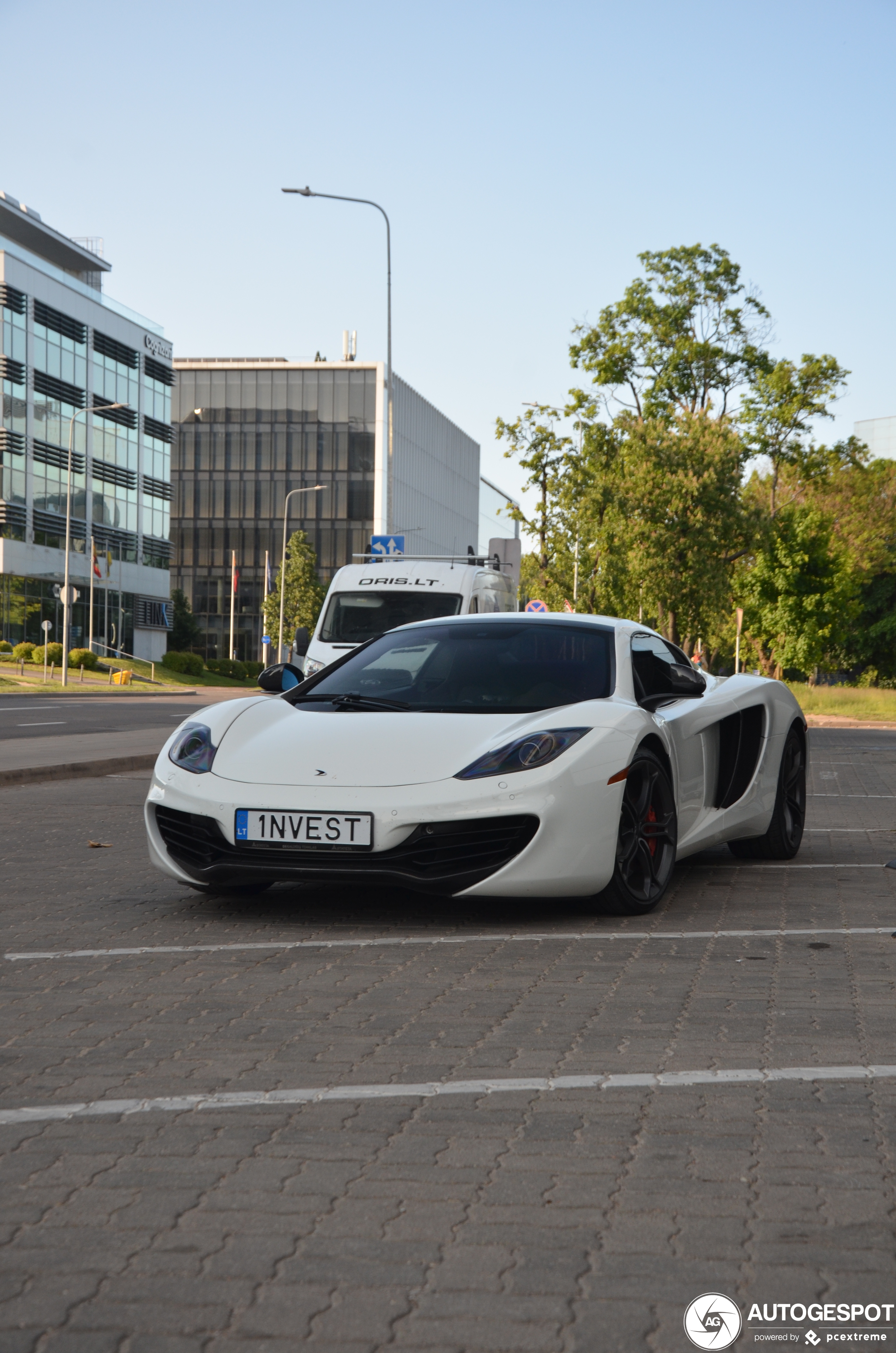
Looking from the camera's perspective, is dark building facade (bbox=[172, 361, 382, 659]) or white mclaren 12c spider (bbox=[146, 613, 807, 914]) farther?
dark building facade (bbox=[172, 361, 382, 659])

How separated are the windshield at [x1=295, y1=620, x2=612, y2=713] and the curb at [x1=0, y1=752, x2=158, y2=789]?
6.24 metres

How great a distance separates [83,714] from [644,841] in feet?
78.4

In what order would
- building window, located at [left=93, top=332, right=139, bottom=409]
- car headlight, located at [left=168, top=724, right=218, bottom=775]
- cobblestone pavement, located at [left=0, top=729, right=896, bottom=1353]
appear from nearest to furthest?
cobblestone pavement, located at [left=0, top=729, right=896, bottom=1353], car headlight, located at [left=168, top=724, right=218, bottom=775], building window, located at [left=93, top=332, right=139, bottom=409]

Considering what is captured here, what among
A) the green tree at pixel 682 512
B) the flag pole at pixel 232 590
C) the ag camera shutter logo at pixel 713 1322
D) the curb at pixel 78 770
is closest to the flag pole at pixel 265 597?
the flag pole at pixel 232 590

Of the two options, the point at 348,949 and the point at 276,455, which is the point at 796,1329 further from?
the point at 276,455

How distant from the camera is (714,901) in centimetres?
702

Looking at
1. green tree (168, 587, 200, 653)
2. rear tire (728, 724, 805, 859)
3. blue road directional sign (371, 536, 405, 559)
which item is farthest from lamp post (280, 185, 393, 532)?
green tree (168, 587, 200, 653)

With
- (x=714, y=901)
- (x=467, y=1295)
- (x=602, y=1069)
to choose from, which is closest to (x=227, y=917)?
(x=714, y=901)

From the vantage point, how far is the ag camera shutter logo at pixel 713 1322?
95.3 inches

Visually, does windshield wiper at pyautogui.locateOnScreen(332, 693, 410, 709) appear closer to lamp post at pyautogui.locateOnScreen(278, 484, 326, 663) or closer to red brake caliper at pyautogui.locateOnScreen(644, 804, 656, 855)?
red brake caliper at pyautogui.locateOnScreen(644, 804, 656, 855)

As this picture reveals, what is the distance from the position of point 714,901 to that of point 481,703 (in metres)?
1.47

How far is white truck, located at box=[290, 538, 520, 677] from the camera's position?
20.6m

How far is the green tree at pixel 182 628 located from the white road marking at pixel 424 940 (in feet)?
277

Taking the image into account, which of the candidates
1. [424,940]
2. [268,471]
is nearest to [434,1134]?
[424,940]
